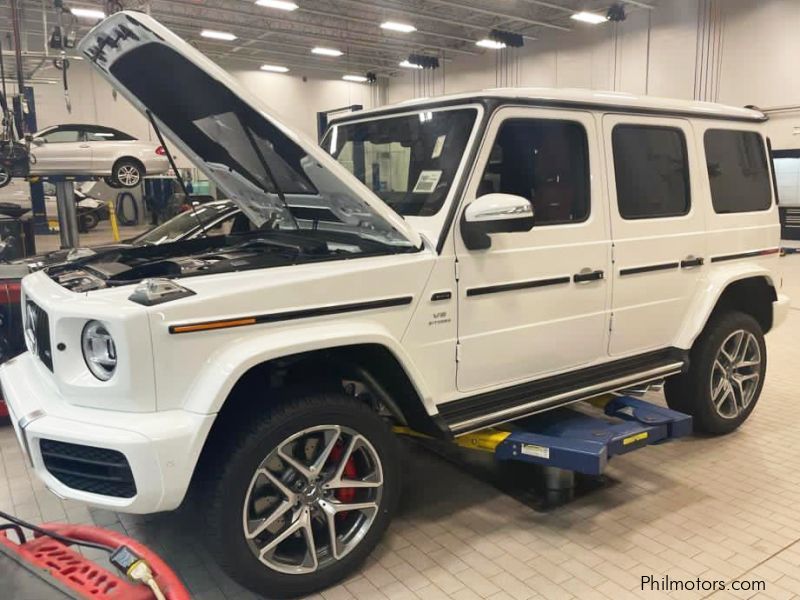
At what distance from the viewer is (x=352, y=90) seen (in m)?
23.8

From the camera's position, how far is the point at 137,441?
6.74 ft

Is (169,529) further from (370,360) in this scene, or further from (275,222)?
(275,222)

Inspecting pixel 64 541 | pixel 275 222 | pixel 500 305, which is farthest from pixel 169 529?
pixel 500 305

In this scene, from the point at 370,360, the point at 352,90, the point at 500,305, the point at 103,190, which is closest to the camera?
the point at 370,360

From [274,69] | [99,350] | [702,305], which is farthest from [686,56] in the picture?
[99,350]

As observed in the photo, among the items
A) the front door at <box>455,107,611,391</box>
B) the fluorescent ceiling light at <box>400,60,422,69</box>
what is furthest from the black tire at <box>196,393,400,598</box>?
the fluorescent ceiling light at <box>400,60,422,69</box>

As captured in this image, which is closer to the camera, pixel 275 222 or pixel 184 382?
pixel 184 382

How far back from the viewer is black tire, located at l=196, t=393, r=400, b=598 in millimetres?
2291

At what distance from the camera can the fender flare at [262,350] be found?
2.15 meters

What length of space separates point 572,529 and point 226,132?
95.6 inches

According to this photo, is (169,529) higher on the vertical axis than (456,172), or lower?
lower

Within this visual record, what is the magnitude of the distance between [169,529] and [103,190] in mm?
17516

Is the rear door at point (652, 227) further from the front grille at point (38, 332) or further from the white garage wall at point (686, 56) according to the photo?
the white garage wall at point (686, 56)

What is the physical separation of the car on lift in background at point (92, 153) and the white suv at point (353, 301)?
9.85 metres
